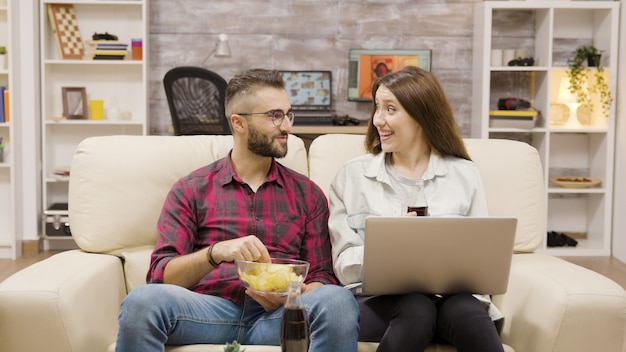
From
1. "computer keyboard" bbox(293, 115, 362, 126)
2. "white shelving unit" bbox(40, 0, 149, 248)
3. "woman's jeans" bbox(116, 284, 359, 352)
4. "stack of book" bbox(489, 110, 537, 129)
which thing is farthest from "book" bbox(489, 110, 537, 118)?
"woman's jeans" bbox(116, 284, 359, 352)

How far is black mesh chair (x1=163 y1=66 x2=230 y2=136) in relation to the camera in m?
4.94

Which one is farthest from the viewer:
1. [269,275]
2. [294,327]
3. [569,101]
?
[569,101]

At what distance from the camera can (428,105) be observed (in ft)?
8.14

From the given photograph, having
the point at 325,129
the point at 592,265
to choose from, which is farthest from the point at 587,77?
the point at 325,129

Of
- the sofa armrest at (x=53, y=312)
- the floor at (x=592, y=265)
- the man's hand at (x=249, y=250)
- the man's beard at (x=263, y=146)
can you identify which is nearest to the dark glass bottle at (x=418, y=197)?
the man's beard at (x=263, y=146)

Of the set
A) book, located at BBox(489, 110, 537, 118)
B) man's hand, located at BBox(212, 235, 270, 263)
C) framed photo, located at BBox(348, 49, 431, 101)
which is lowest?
man's hand, located at BBox(212, 235, 270, 263)

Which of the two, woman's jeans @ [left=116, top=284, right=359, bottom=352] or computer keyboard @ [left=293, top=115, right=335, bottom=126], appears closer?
woman's jeans @ [left=116, top=284, right=359, bottom=352]

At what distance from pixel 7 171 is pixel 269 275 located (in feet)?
13.0

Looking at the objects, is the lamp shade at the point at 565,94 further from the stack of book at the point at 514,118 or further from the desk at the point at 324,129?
the desk at the point at 324,129

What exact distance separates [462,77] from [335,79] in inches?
35.2

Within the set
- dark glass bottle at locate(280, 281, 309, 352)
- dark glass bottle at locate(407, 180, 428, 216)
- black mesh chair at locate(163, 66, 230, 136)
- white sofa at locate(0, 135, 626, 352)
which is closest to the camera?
dark glass bottle at locate(280, 281, 309, 352)

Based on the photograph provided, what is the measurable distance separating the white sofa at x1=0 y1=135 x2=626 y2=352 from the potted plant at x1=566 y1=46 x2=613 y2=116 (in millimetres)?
2950

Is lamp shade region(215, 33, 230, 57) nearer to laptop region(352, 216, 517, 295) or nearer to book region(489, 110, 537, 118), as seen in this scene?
book region(489, 110, 537, 118)

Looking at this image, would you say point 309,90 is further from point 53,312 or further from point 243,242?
point 53,312
